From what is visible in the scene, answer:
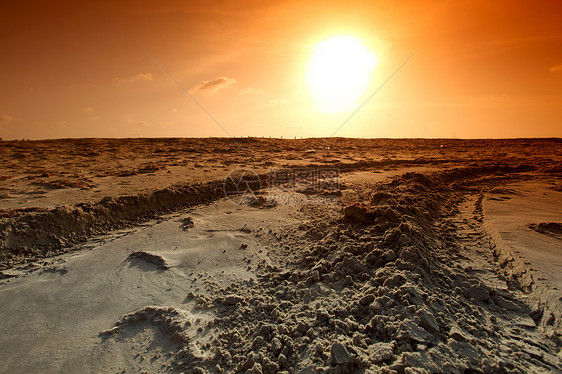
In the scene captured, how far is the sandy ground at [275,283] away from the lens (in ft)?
7.79

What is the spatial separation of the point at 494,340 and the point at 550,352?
400 mm

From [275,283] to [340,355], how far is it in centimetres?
141

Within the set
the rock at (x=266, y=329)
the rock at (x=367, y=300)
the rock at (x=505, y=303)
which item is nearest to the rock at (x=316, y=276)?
the rock at (x=367, y=300)

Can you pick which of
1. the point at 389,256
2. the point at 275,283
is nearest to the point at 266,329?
the point at 275,283

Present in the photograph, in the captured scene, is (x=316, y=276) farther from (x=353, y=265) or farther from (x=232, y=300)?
(x=232, y=300)

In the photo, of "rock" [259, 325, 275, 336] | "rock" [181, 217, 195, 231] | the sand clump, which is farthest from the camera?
"rock" [181, 217, 195, 231]

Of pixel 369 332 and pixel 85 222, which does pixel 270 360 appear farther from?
pixel 85 222

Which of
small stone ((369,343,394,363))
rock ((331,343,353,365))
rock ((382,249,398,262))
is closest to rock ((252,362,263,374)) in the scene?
rock ((331,343,353,365))

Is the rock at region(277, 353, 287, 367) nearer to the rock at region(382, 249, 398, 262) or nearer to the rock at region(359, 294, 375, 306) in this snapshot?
the rock at region(359, 294, 375, 306)

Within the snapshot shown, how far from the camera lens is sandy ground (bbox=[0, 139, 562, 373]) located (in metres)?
2.38

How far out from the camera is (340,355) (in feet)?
7.13

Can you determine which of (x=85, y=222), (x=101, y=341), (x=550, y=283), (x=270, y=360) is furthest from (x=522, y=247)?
(x=85, y=222)

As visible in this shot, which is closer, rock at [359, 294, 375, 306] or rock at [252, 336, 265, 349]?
rock at [252, 336, 265, 349]

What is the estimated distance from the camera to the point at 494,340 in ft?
7.91
